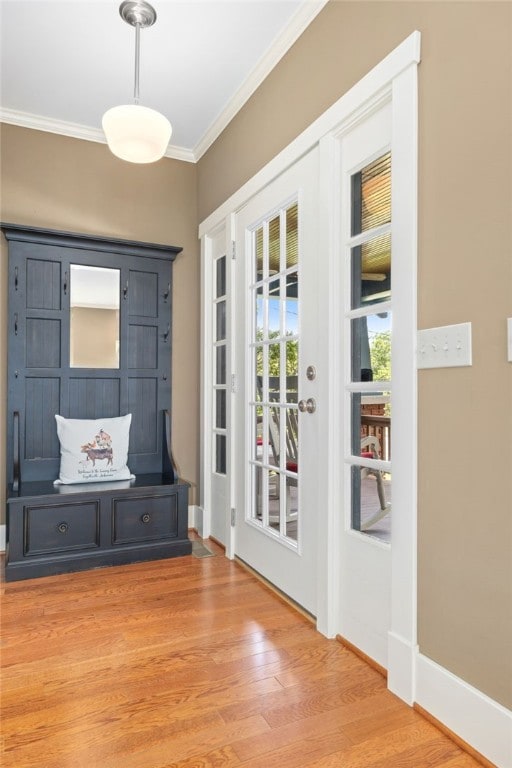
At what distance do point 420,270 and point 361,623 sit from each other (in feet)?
4.22

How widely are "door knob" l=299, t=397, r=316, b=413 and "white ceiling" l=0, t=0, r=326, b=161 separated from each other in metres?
1.65

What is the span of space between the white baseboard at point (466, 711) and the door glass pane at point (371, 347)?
3.07 ft

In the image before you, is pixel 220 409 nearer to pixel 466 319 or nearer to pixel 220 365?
pixel 220 365

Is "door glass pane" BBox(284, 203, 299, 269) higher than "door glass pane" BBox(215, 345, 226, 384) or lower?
higher

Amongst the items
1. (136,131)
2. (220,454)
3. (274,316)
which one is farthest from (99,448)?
(136,131)

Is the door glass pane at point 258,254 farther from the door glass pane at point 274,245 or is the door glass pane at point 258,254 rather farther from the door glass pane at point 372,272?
the door glass pane at point 372,272

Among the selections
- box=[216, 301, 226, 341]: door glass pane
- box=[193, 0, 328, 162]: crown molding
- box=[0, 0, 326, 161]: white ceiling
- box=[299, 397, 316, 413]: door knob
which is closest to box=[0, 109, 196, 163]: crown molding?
box=[0, 0, 326, 161]: white ceiling

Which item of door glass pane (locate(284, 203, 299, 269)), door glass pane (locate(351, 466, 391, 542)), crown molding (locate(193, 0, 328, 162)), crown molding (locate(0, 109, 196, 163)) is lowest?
door glass pane (locate(351, 466, 391, 542))

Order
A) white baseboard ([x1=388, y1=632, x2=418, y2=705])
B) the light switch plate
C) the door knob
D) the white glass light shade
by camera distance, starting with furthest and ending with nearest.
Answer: the door knob, the white glass light shade, white baseboard ([x1=388, y1=632, x2=418, y2=705]), the light switch plate

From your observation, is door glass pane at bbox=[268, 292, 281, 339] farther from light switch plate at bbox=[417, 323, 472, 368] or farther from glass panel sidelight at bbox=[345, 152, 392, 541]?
light switch plate at bbox=[417, 323, 472, 368]

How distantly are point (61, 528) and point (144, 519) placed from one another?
17.8 inches

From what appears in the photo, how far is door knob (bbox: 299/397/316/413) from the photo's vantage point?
214 centimetres

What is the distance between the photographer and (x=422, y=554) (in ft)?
5.13

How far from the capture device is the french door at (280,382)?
2.18 metres
